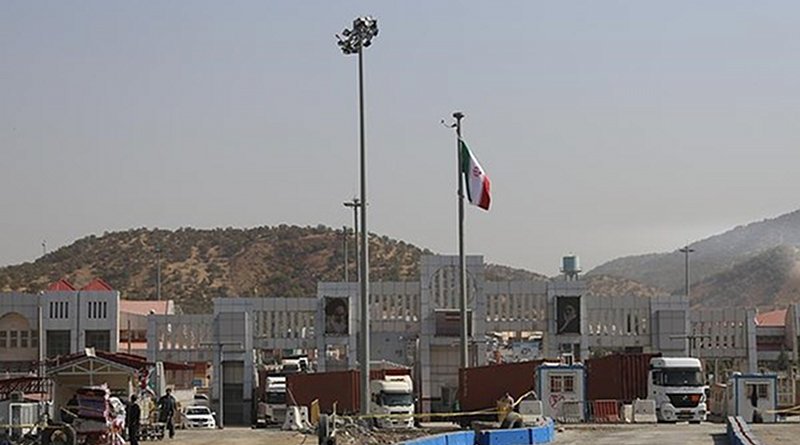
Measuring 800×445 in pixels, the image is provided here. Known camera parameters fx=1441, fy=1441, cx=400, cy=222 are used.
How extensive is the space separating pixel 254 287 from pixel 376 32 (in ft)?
405

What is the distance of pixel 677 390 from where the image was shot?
195 feet

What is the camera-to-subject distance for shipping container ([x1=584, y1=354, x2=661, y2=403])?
59750mm

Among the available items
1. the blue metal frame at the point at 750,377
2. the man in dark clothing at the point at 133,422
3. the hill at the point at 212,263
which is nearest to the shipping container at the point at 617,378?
the blue metal frame at the point at 750,377

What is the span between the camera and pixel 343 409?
59406 millimetres

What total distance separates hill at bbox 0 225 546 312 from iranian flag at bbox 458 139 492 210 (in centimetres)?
10015

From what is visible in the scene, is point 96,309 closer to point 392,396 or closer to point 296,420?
point 392,396

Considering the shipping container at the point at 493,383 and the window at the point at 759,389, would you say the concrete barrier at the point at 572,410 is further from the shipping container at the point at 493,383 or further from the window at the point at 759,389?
the window at the point at 759,389

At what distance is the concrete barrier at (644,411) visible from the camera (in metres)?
56.6

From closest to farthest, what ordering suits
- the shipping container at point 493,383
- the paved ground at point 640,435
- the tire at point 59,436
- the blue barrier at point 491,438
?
the tire at point 59,436, the blue barrier at point 491,438, the paved ground at point 640,435, the shipping container at point 493,383

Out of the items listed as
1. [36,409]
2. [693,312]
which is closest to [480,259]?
[693,312]

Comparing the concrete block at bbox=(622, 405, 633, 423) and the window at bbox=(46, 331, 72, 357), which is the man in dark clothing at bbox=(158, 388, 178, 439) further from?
the window at bbox=(46, 331, 72, 357)

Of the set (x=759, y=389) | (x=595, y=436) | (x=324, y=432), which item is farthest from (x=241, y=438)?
(x=759, y=389)

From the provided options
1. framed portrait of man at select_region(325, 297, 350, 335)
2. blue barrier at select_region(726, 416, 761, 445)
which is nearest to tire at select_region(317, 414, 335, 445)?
blue barrier at select_region(726, 416, 761, 445)

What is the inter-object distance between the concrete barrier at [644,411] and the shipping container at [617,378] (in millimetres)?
2627
